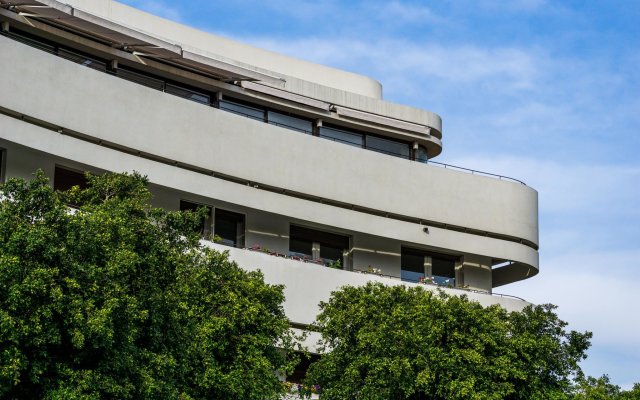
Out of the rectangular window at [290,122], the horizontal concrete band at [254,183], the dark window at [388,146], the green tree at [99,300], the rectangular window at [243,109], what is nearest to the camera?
the green tree at [99,300]

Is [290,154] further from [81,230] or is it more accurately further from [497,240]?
[81,230]

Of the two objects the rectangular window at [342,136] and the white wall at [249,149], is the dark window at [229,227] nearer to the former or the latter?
the white wall at [249,149]

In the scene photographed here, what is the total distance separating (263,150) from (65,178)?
735 cm

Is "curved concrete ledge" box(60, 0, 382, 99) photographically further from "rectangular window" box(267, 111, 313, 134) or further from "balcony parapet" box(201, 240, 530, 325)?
"balcony parapet" box(201, 240, 530, 325)

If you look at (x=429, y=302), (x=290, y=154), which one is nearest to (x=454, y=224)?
(x=290, y=154)

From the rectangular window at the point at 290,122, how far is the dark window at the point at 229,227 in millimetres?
4317

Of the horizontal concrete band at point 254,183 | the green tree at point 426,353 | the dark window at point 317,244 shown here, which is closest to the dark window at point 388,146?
the horizontal concrete band at point 254,183

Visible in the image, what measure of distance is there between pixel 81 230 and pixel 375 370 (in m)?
12.3

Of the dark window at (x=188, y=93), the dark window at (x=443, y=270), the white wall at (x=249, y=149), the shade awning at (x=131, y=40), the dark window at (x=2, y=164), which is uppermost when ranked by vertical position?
the shade awning at (x=131, y=40)

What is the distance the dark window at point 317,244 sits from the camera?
44438 mm

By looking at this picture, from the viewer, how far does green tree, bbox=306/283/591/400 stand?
33.8 m

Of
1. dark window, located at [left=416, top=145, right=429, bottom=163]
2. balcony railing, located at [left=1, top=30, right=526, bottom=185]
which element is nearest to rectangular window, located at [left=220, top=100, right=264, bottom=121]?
balcony railing, located at [left=1, top=30, right=526, bottom=185]

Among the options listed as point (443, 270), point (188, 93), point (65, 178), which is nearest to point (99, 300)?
point (65, 178)

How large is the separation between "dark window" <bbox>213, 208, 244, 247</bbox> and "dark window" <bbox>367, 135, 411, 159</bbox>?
7287mm
